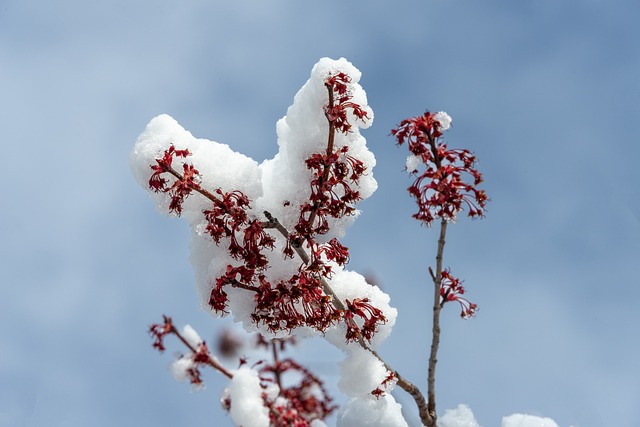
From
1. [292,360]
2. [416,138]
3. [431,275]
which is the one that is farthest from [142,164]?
[292,360]

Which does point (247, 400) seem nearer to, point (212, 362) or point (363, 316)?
point (212, 362)

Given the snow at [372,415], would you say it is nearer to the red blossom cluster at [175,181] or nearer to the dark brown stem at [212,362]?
the dark brown stem at [212,362]

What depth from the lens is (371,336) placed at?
5.00 m

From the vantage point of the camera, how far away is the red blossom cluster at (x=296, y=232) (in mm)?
4375

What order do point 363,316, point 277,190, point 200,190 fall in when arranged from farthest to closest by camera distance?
1. point 363,316
2. point 277,190
3. point 200,190

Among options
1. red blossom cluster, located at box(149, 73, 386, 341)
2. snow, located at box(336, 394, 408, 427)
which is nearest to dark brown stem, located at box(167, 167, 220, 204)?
red blossom cluster, located at box(149, 73, 386, 341)

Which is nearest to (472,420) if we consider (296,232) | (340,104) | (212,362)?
(212,362)

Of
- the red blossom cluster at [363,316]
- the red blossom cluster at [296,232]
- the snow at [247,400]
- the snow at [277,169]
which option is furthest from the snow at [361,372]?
the snow at [277,169]

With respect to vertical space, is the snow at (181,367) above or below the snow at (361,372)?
below

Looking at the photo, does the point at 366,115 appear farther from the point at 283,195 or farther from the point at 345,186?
the point at 283,195

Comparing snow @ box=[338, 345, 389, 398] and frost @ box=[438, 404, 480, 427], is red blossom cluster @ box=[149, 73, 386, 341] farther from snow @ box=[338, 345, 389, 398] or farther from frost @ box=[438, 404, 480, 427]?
frost @ box=[438, 404, 480, 427]

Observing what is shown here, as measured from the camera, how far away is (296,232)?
4480mm

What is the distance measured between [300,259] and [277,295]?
0.39m

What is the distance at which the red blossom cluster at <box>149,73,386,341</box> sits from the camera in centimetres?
438
